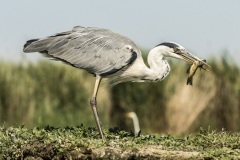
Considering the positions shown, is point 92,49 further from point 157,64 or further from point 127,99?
point 127,99

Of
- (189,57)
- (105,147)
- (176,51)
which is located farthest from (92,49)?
(105,147)

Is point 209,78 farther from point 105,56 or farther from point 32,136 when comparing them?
point 32,136

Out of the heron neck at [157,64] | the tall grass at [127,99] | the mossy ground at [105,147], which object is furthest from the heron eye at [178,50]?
the tall grass at [127,99]

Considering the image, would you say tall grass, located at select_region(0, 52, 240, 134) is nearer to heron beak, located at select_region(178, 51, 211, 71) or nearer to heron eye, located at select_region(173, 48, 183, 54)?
heron beak, located at select_region(178, 51, 211, 71)

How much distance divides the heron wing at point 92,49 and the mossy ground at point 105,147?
119cm

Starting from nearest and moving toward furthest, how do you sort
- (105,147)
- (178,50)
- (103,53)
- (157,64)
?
(105,147) → (103,53) → (178,50) → (157,64)

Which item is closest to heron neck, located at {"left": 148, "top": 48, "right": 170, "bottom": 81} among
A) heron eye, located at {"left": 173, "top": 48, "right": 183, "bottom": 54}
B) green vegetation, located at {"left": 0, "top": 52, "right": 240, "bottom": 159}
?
heron eye, located at {"left": 173, "top": 48, "right": 183, "bottom": 54}

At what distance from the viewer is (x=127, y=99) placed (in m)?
19.1

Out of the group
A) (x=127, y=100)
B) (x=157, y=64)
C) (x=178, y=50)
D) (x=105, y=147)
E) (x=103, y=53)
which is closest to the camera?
(x=105, y=147)

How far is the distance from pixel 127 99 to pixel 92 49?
9176 millimetres

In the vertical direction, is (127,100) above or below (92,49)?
below

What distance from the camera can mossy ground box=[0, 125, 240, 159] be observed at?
7715 mm

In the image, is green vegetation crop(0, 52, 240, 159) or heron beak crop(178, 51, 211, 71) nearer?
heron beak crop(178, 51, 211, 71)

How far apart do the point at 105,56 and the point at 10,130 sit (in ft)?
5.98
